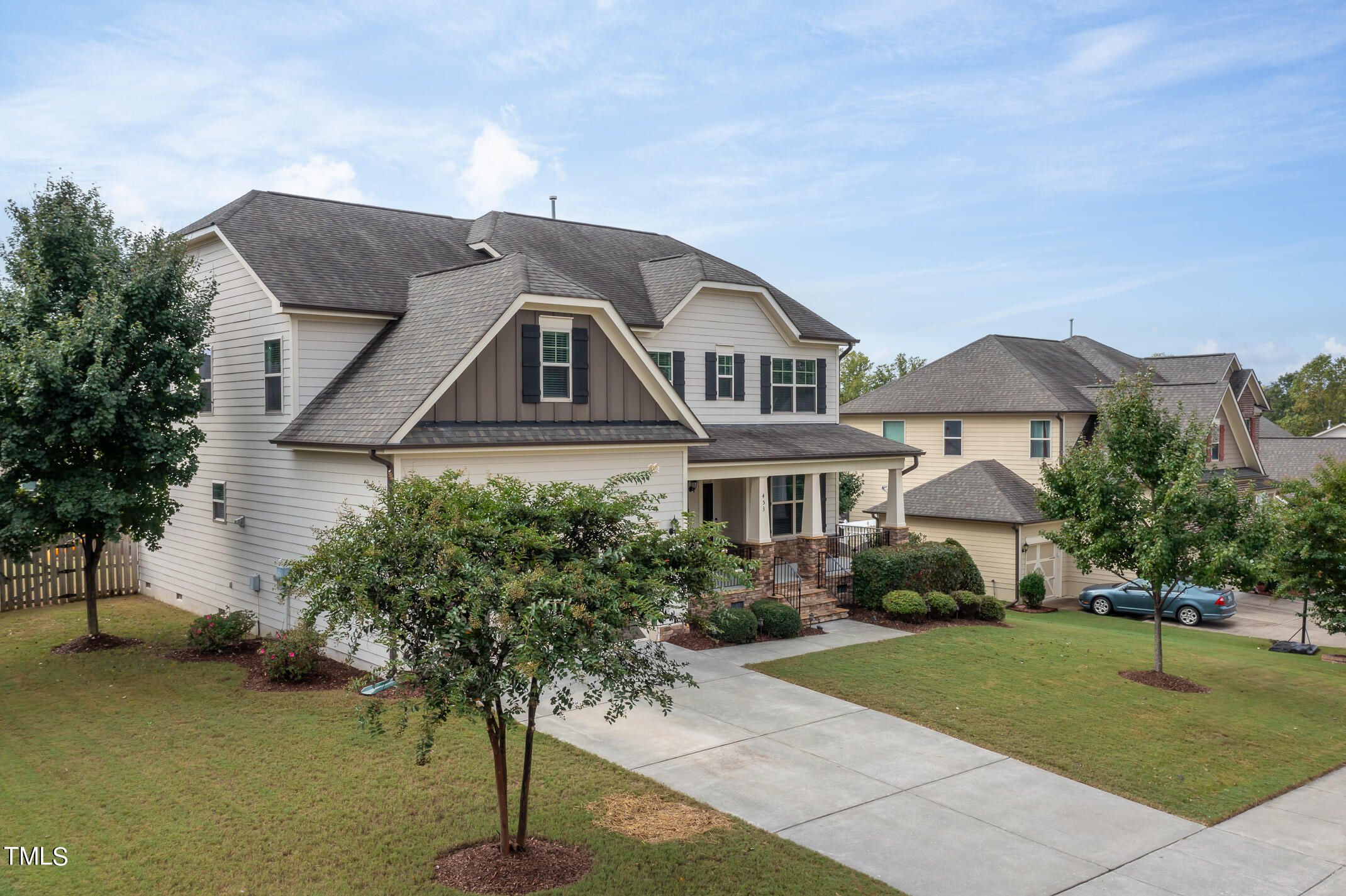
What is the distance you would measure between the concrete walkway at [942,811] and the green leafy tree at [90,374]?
894 cm

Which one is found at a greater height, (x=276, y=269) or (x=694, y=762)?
(x=276, y=269)

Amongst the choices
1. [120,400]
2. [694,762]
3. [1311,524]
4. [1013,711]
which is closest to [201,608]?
[120,400]

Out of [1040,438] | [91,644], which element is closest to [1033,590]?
[1040,438]

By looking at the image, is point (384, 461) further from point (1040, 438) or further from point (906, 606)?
point (1040, 438)

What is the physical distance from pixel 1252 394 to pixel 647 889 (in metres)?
42.1

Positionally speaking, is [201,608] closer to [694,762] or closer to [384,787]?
[384,787]

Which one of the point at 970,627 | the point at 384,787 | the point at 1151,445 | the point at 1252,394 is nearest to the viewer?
the point at 384,787

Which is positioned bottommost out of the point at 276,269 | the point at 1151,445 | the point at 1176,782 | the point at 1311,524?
the point at 1176,782

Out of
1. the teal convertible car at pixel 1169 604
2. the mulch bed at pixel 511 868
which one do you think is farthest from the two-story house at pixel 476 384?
the teal convertible car at pixel 1169 604

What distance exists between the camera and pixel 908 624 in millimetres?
20391

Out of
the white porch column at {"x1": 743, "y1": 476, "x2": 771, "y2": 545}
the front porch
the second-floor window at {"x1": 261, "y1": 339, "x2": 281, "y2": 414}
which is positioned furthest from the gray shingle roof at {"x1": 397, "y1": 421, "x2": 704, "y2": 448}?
the second-floor window at {"x1": 261, "y1": 339, "x2": 281, "y2": 414}

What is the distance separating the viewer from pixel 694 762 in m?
11.1

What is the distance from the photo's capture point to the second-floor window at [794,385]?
78.4ft

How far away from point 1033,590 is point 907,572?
8578 mm
